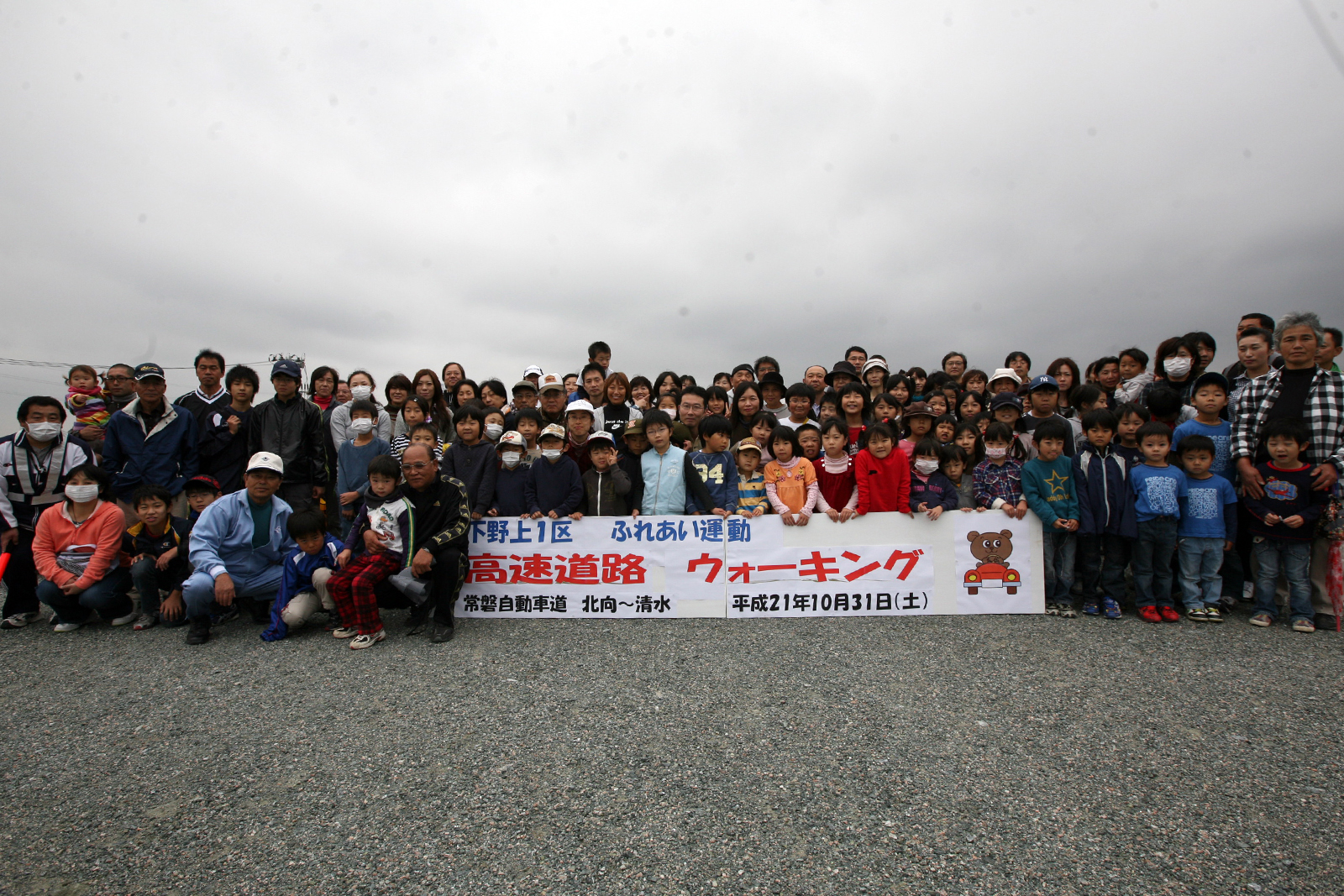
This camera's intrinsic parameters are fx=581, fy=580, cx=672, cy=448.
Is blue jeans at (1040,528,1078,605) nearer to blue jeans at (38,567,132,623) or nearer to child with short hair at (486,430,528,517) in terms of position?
child with short hair at (486,430,528,517)

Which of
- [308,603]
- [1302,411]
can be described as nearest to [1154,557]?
[1302,411]

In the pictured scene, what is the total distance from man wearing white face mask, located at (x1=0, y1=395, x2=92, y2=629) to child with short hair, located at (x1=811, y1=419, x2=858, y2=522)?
24.4ft

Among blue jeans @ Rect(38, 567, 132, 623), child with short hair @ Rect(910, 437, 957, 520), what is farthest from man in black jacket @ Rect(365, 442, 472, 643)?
child with short hair @ Rect(910, 437, 957, 520)

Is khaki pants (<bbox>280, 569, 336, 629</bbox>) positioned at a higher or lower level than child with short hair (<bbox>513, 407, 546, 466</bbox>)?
lower

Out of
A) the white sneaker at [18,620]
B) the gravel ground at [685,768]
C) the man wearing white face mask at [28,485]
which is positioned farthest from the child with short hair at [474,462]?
the white sneaker at [18,620]

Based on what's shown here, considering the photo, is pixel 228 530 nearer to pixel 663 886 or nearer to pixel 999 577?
pixel 663 886

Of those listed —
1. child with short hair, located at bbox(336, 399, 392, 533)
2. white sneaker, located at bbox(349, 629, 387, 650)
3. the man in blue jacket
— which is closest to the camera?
white sneaker, located at bbox(349, 629, 387, 650)

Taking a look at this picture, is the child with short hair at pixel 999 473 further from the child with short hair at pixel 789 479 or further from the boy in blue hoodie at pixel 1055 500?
the child with short hair at pixel 789 479

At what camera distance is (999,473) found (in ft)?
18.9

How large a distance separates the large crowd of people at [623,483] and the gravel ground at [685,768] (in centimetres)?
69

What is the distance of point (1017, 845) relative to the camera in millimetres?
2395

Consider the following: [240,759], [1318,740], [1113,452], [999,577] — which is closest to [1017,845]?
[1318,740]

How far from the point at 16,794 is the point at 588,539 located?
149 inches

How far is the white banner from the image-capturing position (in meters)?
5.43
